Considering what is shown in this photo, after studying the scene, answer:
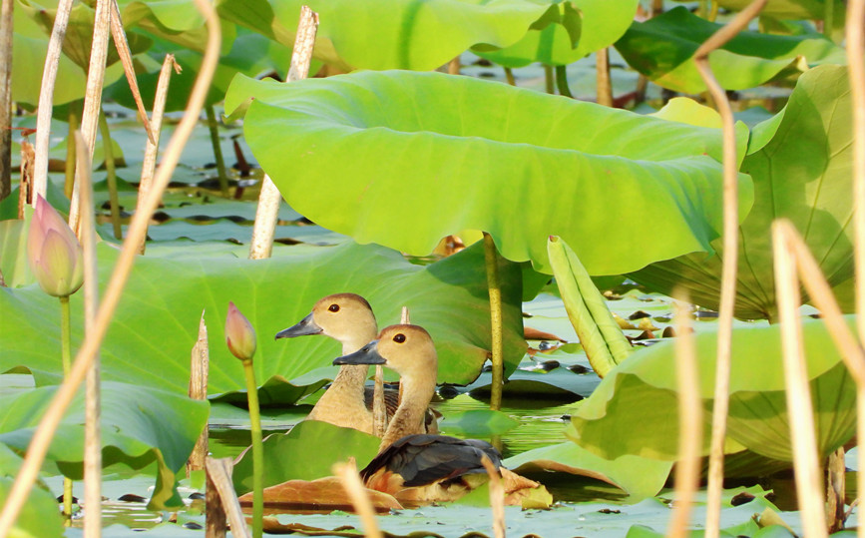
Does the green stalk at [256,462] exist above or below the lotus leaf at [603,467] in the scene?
below

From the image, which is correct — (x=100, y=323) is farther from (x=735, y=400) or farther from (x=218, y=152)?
(x=218, y=152)

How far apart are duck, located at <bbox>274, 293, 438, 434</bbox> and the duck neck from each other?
0.08 m

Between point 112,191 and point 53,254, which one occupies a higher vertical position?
point 112,191

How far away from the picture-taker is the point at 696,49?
497 centimetres

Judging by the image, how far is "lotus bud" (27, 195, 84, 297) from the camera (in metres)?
1.64

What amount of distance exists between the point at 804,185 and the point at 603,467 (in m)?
1.08

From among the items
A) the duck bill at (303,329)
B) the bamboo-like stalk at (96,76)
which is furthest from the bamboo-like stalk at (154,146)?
the duck bill at (303,329)

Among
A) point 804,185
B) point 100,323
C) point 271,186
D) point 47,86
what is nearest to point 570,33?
point 271,186

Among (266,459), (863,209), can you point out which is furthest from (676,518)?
(266,459)

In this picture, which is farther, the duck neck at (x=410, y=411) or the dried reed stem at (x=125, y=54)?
the dried reed stem at (x=125, y=54)

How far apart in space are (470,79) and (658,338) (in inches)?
44.6

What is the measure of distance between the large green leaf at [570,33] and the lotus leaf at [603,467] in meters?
1.82

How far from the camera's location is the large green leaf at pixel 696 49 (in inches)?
189

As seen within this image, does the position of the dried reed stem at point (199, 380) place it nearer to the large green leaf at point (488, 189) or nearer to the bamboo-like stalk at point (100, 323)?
the large green leaf at point (488, 189)
